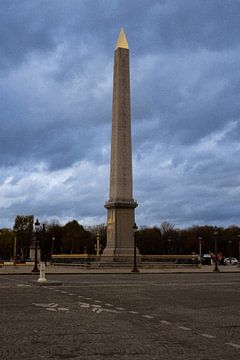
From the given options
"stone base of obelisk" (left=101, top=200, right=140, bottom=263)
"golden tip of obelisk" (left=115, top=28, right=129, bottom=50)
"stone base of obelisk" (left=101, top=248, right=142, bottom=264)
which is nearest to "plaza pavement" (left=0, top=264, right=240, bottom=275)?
"stone base of obelisk" (left=101, top=248, right=142, bottom=264)

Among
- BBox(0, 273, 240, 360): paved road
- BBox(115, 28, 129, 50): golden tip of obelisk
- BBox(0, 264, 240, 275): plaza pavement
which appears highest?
BBox(115, 28, 129, 50): golden tip of obelisk

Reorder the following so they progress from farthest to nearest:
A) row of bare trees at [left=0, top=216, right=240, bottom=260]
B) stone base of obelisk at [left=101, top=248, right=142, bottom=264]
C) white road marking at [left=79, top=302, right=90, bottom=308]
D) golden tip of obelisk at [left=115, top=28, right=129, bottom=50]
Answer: row of bare trees at [left=0, top=216, right=240, bottom=260] < golden tip of obelisk at [left=115, top=28, right=129, bottom=50] < stone base of obelisk at [left=101, top=248, right=142, bottom=264] < white road marking at [left=79, top=302, right=90, bottom=308]

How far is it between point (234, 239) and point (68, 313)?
139 m

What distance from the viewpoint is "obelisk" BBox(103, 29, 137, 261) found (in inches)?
2163

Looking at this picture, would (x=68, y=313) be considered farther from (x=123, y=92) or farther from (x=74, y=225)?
(x=74, y=225)

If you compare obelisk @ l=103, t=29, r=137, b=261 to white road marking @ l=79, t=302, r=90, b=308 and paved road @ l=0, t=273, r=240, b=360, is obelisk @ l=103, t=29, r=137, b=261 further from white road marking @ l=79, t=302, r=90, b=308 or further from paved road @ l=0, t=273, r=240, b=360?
white road marking @ l=79, t=302, r=90, b=308

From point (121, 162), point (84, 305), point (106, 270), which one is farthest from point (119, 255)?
point (84, 305)

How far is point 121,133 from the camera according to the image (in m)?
54.9

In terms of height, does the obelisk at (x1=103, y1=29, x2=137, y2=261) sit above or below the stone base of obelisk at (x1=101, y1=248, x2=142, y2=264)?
above

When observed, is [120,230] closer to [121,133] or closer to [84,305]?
[121,133]

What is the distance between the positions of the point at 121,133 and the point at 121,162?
282 centimetres

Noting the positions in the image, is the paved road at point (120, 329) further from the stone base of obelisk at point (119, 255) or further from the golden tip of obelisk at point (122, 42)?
the golden tip of obelisk at point (122, 42)

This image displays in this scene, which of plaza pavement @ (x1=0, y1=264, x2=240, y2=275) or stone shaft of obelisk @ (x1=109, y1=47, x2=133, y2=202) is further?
stone shaft of obelisk @ (x1=109, y1=47, x2=133, y2=202)

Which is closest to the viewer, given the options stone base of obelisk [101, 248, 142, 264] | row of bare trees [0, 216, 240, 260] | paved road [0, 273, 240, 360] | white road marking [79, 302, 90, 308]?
paved road [0, 273, 240, 360]
